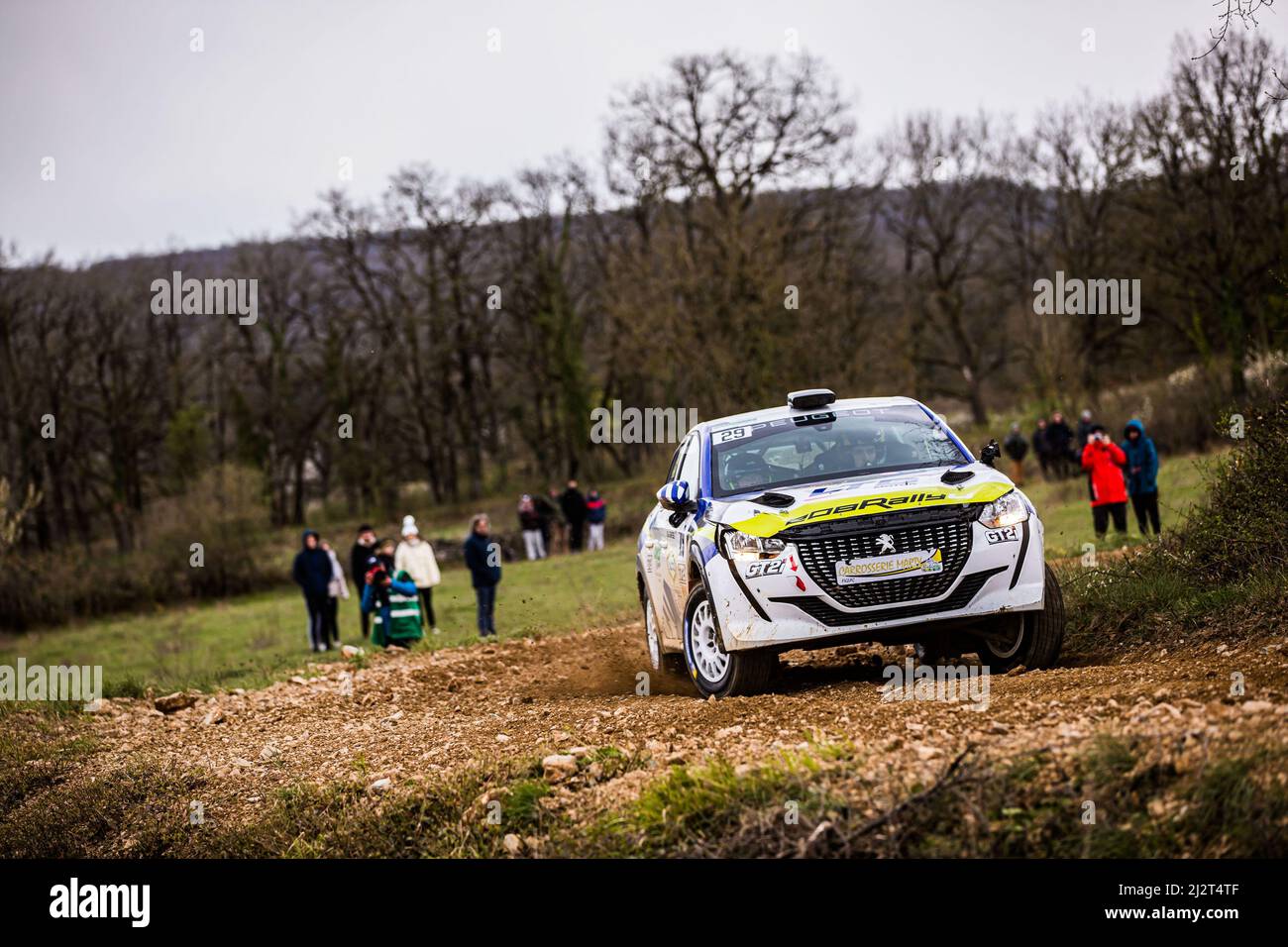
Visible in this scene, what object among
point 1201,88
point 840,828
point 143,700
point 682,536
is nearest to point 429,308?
point 1201,88

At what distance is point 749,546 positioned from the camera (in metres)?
8.41

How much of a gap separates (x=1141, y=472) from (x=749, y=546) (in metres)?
12.2

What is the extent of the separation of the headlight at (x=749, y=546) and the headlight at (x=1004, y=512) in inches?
49.0

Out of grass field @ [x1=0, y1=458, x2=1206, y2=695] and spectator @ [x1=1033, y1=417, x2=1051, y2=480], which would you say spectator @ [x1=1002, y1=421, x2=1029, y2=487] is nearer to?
spectator @ [x1=1033, y1=417, x2=1051, y2=480]

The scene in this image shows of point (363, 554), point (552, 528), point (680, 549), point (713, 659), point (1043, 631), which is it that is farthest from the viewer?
point (552, 528)

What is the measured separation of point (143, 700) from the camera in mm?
13766

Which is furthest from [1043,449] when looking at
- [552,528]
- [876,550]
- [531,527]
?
[876,550]

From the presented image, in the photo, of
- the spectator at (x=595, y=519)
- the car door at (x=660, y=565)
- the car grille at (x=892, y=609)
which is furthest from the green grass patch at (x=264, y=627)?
the car grille at (x=892, y=609)

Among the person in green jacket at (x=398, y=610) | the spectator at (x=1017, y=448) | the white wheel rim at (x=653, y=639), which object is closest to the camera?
the white wheel rim at (x=653, y=639)

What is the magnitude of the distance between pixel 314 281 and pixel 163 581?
26408mm

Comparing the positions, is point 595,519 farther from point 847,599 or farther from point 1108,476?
point 847,599

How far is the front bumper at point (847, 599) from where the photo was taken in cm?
825

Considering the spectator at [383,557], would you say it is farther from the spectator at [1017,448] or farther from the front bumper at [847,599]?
the spectator at [1017,448]
